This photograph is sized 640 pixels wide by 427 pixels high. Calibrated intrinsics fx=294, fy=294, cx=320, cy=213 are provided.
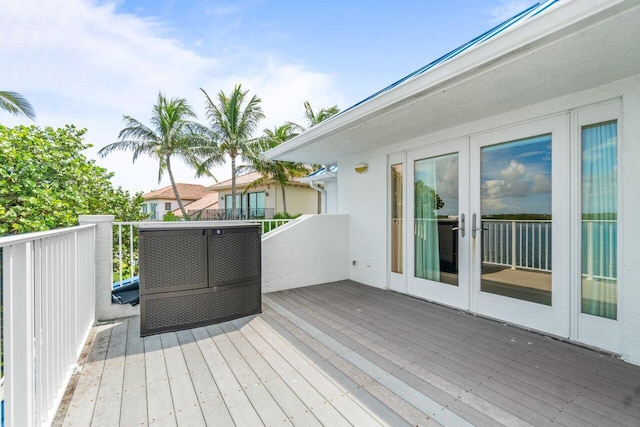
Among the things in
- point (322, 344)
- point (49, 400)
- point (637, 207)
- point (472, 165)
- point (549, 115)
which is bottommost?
point (322, 344)

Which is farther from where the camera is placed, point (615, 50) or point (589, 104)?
point (589, 104)

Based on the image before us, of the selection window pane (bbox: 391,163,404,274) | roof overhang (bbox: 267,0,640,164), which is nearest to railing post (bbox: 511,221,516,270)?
roof overhang (bbox: 267,0,640,164)

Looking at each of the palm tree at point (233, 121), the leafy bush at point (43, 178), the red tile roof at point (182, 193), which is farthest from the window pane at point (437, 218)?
the red tile roof at point (182, 193)

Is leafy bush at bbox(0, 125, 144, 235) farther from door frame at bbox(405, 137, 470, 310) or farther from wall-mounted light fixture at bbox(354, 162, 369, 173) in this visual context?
door frame at bbox(405, 137, 470, 310)

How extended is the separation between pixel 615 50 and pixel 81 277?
4560 millimetres

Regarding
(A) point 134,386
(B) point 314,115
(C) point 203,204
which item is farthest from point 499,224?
(C) point 203,204

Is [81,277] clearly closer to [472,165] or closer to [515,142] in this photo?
[472,165]

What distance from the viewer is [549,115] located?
2.93 m

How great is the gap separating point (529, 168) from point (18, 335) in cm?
412

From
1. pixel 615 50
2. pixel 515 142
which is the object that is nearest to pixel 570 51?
pixel 615 50

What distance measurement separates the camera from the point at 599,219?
2670 mm

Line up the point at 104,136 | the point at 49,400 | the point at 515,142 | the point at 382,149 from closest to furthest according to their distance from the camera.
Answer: the point at 49,400
the point at 515,142
the point at 382,149
the point at 104,136

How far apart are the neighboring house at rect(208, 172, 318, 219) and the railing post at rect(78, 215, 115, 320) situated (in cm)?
1298

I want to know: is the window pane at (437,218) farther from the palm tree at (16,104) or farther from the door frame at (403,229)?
the palm tree at (16,104)
